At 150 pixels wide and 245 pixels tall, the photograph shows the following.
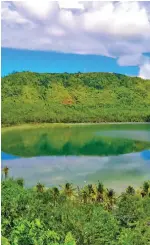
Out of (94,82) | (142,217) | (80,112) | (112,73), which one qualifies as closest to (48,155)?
Answer: (142,217)

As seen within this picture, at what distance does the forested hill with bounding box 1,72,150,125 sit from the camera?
99.5 m

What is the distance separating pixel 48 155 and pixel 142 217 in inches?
1409

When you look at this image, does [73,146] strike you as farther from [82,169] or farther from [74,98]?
[74,98]

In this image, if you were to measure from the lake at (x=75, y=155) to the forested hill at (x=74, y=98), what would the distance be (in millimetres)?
11295

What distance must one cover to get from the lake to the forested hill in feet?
37.1

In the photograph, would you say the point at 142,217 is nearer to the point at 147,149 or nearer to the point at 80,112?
the point at 147,149

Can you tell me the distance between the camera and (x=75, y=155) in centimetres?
5353

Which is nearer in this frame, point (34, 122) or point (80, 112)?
point (34, 122)

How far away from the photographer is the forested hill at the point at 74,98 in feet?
326

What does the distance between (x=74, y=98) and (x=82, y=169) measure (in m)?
80.2

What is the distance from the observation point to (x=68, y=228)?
1470 centimetres

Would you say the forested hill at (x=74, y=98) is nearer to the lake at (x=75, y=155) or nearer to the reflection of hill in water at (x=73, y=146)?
the lake at (x=75, y=155)

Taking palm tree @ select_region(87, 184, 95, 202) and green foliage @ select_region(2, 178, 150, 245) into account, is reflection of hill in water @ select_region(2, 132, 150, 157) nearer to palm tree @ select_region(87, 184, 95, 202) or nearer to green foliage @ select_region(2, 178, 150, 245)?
palm tree @ select_region(87, 184, 95, 202)

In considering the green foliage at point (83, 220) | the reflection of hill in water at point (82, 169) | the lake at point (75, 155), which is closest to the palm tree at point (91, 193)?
the green foliage at point (83, 220)
